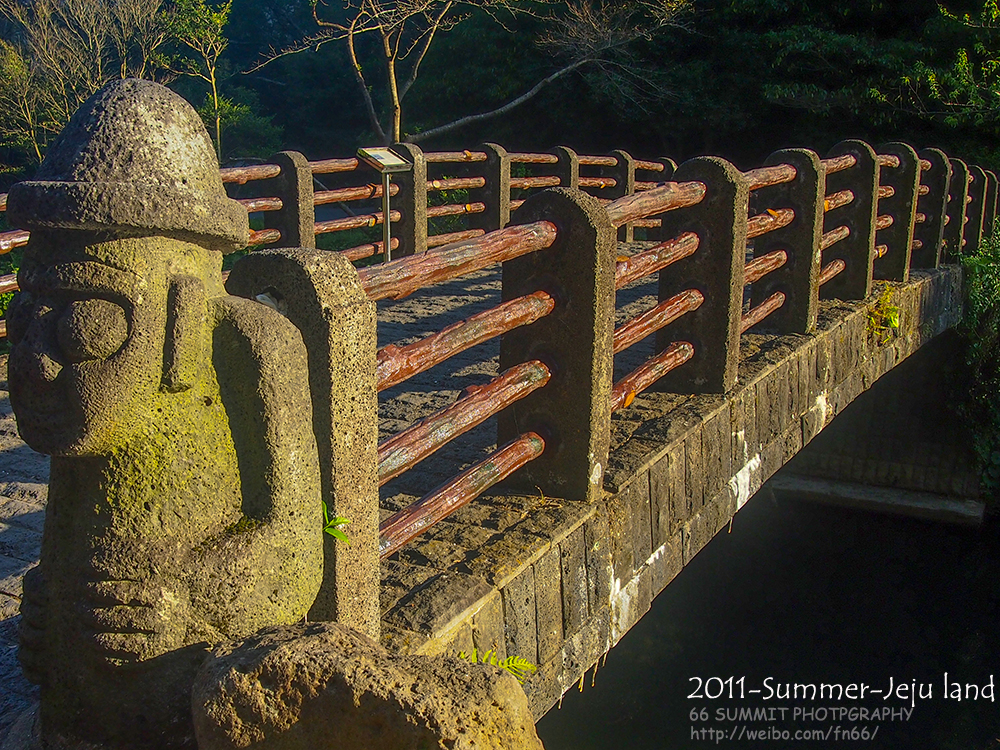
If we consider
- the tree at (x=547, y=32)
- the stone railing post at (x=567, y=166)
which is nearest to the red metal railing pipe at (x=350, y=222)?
the stone railing post at (x=567, y=166)

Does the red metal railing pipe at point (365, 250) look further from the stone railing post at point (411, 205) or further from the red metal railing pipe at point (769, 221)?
the red metal railing pipe at point (769, 221)

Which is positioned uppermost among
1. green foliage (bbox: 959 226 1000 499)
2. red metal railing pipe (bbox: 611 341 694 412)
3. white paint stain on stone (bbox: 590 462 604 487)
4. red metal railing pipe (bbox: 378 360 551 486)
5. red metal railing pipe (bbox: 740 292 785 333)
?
red metal railing pipe (bbox: 378 360 551 486)

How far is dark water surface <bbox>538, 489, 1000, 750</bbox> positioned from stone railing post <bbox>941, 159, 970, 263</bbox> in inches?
135

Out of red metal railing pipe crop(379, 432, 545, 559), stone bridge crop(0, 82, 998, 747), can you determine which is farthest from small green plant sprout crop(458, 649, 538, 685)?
red metal railing pipe crop(379, 432, 545, 559)

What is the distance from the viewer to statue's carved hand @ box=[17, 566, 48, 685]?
172 cm

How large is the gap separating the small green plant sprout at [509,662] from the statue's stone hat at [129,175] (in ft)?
4.17

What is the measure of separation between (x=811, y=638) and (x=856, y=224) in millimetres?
4584

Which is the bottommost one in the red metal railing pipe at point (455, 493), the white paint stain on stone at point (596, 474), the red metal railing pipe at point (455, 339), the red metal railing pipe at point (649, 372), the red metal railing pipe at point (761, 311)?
the white paint stain on stone at point (596, 474)

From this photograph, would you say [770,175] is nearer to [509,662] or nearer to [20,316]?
[509,662]

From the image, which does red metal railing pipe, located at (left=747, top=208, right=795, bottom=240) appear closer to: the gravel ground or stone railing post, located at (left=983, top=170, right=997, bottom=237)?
the gravel ground

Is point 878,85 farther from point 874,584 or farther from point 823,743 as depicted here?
point 823,743

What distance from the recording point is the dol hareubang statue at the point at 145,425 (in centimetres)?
154

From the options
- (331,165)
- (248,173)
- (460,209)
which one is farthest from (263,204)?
(460,209)

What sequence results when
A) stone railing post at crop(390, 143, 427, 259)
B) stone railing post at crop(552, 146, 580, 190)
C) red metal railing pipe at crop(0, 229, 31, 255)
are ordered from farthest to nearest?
stone railing post at crop(552, 146, 580, 190) < stone railing post at crop(390, 143, 427, 259) < red metal railing pipe at crop(0, 229, 31, 255)
